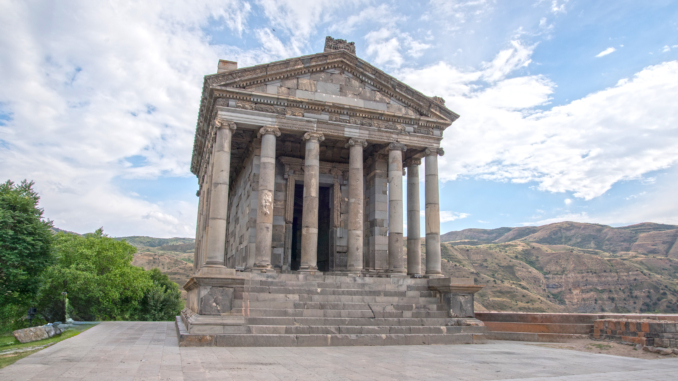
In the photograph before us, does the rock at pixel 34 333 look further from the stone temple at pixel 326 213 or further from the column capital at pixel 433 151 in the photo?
the column capital at pixel 433 151

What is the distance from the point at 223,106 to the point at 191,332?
9022 mm

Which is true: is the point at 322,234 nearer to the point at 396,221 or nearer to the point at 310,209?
the point at 396,221

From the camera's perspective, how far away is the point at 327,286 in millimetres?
15172

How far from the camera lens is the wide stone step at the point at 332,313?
12.8 m

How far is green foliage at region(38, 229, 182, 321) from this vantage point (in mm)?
27344

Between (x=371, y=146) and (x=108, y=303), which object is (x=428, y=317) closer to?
(x=371, y=146)

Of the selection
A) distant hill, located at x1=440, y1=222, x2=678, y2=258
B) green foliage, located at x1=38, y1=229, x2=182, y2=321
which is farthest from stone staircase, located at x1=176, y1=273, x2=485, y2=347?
distant hill, located at x1=440, y1=222, x2=678, y2=258

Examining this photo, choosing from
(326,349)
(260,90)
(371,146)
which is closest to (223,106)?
(260,90)

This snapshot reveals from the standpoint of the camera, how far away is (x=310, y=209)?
57.0ft

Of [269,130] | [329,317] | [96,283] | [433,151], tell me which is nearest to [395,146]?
[433,151]

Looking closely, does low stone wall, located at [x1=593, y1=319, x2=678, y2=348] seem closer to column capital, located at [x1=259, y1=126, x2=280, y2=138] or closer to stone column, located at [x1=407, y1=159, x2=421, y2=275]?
stone column, located at [x1=407, y1=159, x2=421, y2=275]

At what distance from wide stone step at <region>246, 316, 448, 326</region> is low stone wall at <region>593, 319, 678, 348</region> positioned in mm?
4684

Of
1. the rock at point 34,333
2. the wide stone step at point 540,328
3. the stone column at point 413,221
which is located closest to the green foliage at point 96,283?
the rock at point 34,333

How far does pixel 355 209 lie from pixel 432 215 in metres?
3.55
